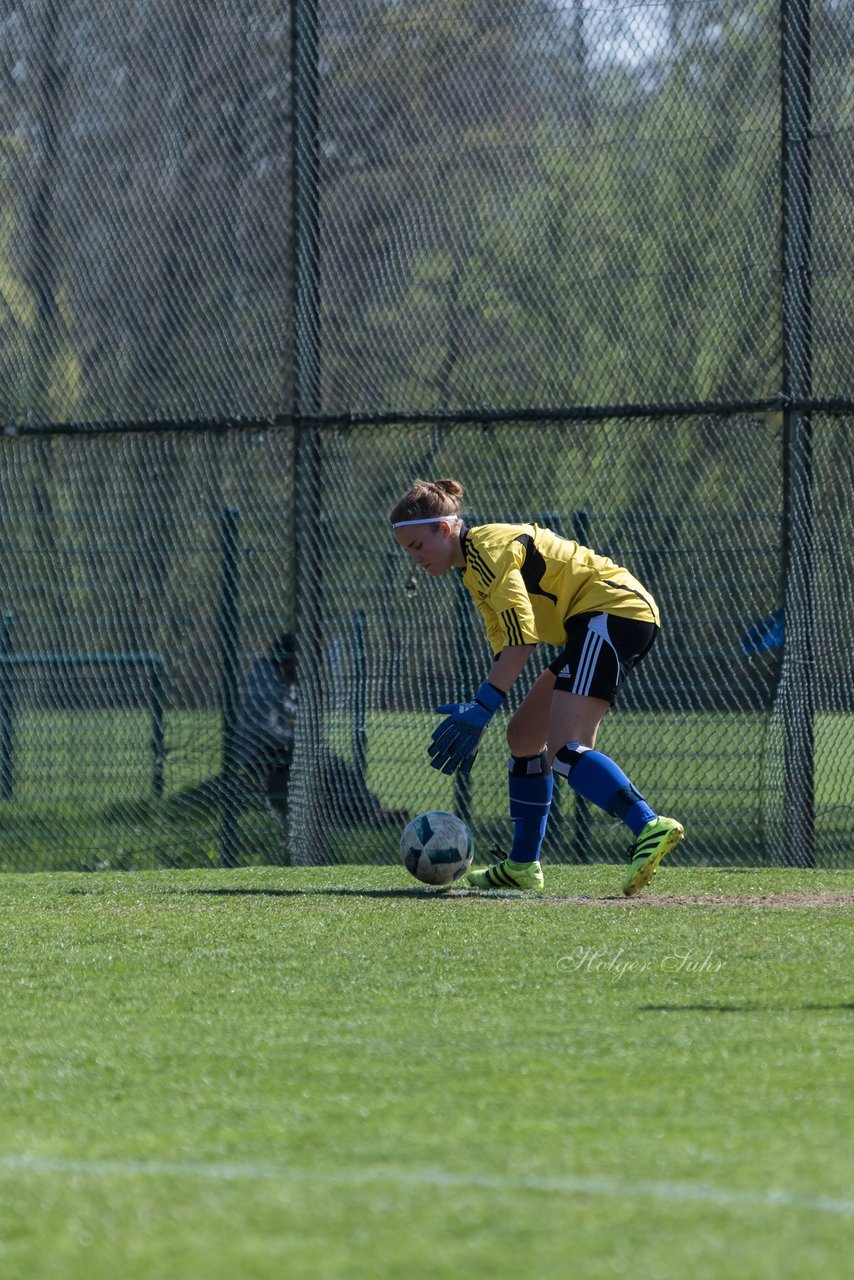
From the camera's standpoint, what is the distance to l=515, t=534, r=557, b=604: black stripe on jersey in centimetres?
713

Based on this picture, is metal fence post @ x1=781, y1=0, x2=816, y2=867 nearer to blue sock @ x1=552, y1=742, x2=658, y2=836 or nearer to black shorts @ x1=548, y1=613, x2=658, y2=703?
black shorts @ x1=548, y1=613, x2=658, y2=703

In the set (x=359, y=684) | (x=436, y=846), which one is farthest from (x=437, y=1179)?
(x=359, y=684)

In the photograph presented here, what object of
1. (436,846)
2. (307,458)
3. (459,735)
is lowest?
(436,846)

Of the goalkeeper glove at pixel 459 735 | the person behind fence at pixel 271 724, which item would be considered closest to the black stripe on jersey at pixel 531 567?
→ the goalkeeper glove at pixel 459 735

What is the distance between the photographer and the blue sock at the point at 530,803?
7523 mm

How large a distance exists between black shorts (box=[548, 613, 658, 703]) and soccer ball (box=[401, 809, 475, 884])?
776 millimetres

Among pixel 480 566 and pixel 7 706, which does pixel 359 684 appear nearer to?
pixel 7 706

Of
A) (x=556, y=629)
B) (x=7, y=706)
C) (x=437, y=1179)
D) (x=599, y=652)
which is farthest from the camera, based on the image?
(x=7, y=706)

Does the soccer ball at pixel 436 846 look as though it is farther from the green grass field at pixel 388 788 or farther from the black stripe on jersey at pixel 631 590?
the green grass field at pixel 388 788

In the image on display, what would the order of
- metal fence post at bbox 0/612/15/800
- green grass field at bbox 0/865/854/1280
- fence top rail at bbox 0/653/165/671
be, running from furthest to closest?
metal fence post at bbox 0/612/15/800 → fence top rail at bbox 0/653/165/671 → green grass field at bbox 0/865/854/1280

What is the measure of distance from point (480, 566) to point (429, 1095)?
3.46 metres

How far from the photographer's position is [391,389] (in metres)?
9.29

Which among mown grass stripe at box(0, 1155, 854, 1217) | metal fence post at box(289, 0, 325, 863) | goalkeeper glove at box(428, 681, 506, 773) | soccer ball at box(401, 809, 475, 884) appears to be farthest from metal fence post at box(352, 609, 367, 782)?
mown grass stripe at box(0, 1155, 854, 1217)

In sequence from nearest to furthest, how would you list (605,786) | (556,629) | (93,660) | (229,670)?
(605,786) < (556,629) < (229,670) < (93,660)
